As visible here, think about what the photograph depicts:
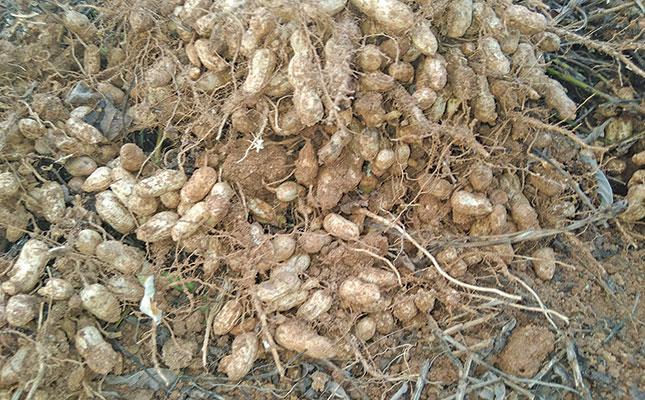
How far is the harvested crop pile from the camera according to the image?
1.49 metres

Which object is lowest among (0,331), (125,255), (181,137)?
(0,331)

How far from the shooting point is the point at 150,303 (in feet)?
5.01

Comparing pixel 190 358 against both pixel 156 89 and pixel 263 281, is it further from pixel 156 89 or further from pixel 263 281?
pixel 156 89

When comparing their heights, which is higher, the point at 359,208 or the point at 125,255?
the point at 359,208

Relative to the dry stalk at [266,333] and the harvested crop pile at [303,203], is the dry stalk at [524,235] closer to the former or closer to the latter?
the harvested crop pile at [303,203]

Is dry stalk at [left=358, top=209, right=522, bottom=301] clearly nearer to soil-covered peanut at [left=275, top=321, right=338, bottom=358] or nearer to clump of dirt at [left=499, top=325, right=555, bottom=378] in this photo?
clump of dirt at [left=499, top=325, right=555, bottom=378]

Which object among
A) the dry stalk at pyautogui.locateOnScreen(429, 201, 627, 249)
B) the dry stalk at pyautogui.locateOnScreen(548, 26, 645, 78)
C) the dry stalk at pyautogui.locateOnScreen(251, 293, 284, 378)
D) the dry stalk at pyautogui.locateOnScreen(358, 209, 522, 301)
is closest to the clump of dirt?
the dry stalk at pyautogui.locateOnScreen(358, 209, 522, 301)

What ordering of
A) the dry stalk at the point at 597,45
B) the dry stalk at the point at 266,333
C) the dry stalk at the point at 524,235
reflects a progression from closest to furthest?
the dry stalk at the point at 266,333
the dry stalk at the point at 524,235
the dry stalk at the point at 597,45

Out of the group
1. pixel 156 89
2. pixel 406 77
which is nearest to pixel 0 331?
pixel 156 89

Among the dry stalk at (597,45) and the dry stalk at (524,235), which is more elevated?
the dry stalk at (597,45)

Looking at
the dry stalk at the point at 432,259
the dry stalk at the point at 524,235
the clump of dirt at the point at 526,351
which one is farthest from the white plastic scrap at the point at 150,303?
the clump of dirt at the point at 526,351

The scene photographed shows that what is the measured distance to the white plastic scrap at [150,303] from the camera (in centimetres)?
151

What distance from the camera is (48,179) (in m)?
1.71

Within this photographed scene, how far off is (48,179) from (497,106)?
1768 mm
